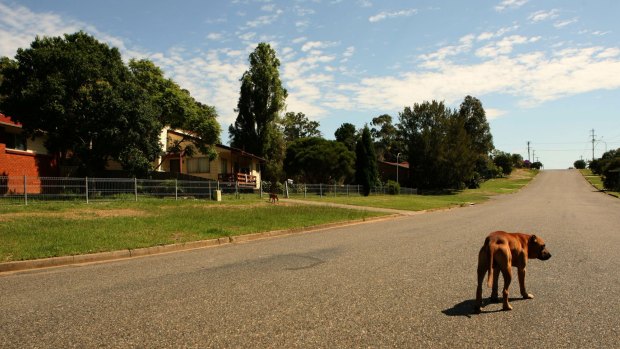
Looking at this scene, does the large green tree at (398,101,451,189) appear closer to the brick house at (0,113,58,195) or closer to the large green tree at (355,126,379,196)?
the large green tree at (355,126,379,196)

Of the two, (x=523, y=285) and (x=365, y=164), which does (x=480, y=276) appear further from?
(x=365, y=164)

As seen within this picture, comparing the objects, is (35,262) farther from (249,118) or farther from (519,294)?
(249,118)

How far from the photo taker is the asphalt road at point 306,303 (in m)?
4.39

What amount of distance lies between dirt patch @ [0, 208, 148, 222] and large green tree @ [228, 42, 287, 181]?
31.6 metres

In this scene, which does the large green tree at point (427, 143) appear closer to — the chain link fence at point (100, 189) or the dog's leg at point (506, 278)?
the chain link fence at point (100, 189)

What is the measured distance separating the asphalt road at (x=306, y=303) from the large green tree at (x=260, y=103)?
39.2 metres

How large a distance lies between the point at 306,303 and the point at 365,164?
43228 millimetres

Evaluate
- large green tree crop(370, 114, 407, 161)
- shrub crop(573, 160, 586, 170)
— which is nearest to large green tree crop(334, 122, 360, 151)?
large green tree crop(370, 114, 407, 161)

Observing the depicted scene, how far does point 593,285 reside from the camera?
22.1 ft

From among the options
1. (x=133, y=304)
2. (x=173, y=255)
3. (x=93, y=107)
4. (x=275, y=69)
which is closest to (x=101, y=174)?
(x=93, y=107)

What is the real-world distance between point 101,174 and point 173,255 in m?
17.4

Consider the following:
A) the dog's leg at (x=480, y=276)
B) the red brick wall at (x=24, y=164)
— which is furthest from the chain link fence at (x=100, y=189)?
the dog's leg at (x=480, y=276)

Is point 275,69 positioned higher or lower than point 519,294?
higher

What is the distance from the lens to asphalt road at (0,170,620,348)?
173 inches
